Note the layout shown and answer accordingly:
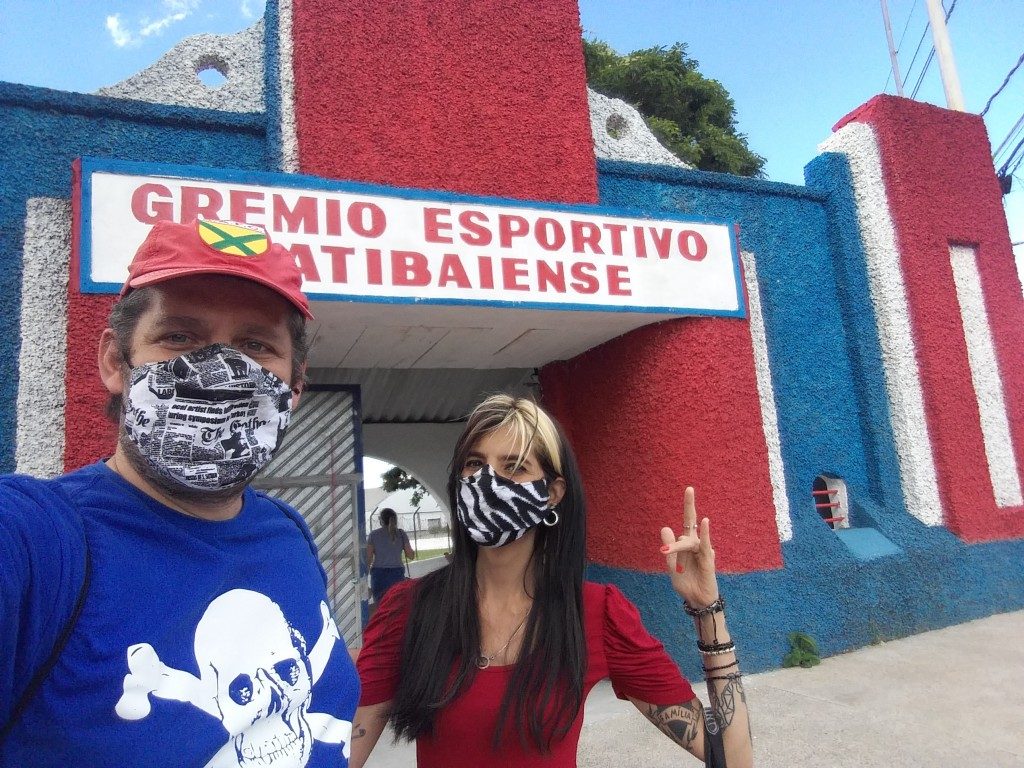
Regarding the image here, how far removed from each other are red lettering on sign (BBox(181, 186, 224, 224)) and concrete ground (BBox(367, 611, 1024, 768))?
123 inches

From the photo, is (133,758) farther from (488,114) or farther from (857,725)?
(488,114)

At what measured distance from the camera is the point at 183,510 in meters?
1.13

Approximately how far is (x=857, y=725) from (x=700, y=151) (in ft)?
44.5

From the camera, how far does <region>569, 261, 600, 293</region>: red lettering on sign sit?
445 cm

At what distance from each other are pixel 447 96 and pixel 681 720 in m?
4.32

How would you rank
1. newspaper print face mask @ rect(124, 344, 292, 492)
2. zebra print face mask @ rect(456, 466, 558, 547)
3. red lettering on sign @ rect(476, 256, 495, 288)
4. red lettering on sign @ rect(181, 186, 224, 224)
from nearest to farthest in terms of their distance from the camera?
newspaper print face mask @ rect(124, 344, 292, 492) < zebra print face mask @ rect(456, 466, 558, 547) < red lettering on sign @ rect(181, 186, 224, 224) < red lettering on sign @ rect(476, 256, 495, 288)

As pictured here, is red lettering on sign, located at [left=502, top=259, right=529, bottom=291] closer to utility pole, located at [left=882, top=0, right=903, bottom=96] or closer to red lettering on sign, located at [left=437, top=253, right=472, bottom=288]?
red lettering on sign, located at [left=437, top=253, right=472, bottom=288]

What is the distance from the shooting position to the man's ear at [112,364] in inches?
47.3

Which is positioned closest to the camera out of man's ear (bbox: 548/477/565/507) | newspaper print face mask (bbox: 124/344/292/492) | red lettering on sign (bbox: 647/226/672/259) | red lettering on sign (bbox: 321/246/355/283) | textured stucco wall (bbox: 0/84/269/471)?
newspaper print face mask (bbox: 124/344/292/492)

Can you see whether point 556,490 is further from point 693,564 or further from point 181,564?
point 181,564

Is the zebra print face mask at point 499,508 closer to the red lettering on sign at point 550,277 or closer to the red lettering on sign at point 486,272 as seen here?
the red lettering on sign at point 486,272

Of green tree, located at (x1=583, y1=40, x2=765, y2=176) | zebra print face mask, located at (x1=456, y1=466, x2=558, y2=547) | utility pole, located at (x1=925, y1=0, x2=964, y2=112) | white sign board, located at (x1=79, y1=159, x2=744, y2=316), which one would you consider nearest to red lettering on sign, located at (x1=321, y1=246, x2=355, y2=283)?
white sign board, located at (x1=79, y1=159, x2=744, y2=316)

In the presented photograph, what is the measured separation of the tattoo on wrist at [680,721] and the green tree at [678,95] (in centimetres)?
1452

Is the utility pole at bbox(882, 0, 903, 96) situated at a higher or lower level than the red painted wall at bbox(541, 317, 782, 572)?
higher
